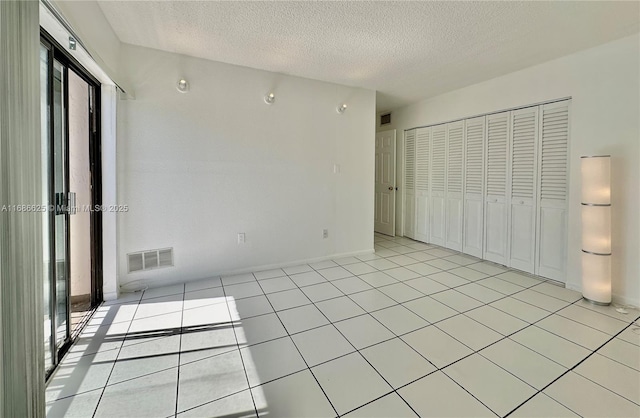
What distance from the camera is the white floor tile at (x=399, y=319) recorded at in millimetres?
2246

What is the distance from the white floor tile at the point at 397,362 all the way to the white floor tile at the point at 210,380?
33.3 inches

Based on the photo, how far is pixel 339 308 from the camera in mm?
2604

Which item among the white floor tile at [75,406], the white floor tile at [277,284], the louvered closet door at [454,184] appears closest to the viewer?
the white floor tile at [75,406]


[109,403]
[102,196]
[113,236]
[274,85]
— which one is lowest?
[109,403]

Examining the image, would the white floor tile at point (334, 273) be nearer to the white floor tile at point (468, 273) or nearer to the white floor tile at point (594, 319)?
the white floor tile at point (468, 273)

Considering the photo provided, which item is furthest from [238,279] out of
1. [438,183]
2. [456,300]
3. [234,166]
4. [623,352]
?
[438,183]

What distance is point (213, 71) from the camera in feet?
10.6

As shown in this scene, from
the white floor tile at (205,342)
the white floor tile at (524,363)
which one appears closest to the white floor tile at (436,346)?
the white floor tile at (524,363)

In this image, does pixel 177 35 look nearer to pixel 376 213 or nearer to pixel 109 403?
pixel 109 403

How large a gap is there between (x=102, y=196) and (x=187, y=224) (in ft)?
2.73

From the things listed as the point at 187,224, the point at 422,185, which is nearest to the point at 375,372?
the point at 187,224

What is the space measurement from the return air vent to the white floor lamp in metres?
4.35

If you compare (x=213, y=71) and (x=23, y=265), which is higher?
(x=213, y=71)

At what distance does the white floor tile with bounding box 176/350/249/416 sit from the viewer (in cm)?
156
